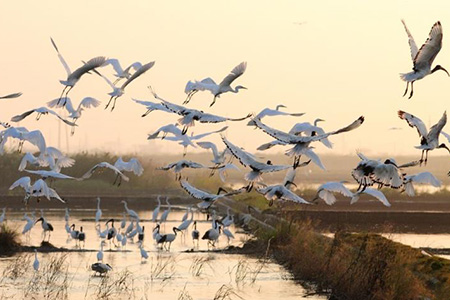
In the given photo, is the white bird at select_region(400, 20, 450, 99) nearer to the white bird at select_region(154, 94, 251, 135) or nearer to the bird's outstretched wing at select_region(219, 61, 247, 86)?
the white bird at select_region(154, 94, 251, 135)

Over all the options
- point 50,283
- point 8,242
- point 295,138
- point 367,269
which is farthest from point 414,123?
point 8,242

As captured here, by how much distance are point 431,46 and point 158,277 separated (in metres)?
9.54

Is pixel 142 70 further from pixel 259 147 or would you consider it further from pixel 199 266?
pixel 199 266

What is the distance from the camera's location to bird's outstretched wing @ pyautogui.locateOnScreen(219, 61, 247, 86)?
653 inches

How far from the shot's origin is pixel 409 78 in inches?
500

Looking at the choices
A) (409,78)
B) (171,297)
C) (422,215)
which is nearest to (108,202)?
(422,215)

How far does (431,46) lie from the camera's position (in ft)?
39.5

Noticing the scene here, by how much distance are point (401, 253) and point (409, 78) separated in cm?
453

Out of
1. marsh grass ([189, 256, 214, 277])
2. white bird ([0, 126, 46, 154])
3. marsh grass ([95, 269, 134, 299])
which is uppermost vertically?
white bird ([0, 126, 46, 154])

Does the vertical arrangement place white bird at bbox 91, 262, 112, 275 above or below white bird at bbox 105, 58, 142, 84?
below

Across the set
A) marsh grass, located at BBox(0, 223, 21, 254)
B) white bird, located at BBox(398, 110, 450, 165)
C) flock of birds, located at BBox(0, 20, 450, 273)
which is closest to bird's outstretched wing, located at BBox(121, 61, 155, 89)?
flock of birds, located at BBox(0, 20, 450, 273)

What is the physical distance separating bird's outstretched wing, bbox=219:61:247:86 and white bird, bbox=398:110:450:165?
4.59 metres

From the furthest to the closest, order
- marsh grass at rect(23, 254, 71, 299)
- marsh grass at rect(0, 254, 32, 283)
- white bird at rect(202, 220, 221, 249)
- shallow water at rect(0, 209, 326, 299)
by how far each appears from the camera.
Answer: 1. white bird at rect(202, 220, 221, 249)
2. marsh grass at rect(0, 254, 32, 283)
3. shallow water at rect(0, 209, 326, 299)
4. marsh grass at rect(23, 254, 71, 299)

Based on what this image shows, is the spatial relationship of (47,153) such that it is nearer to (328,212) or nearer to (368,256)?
(368,256)
